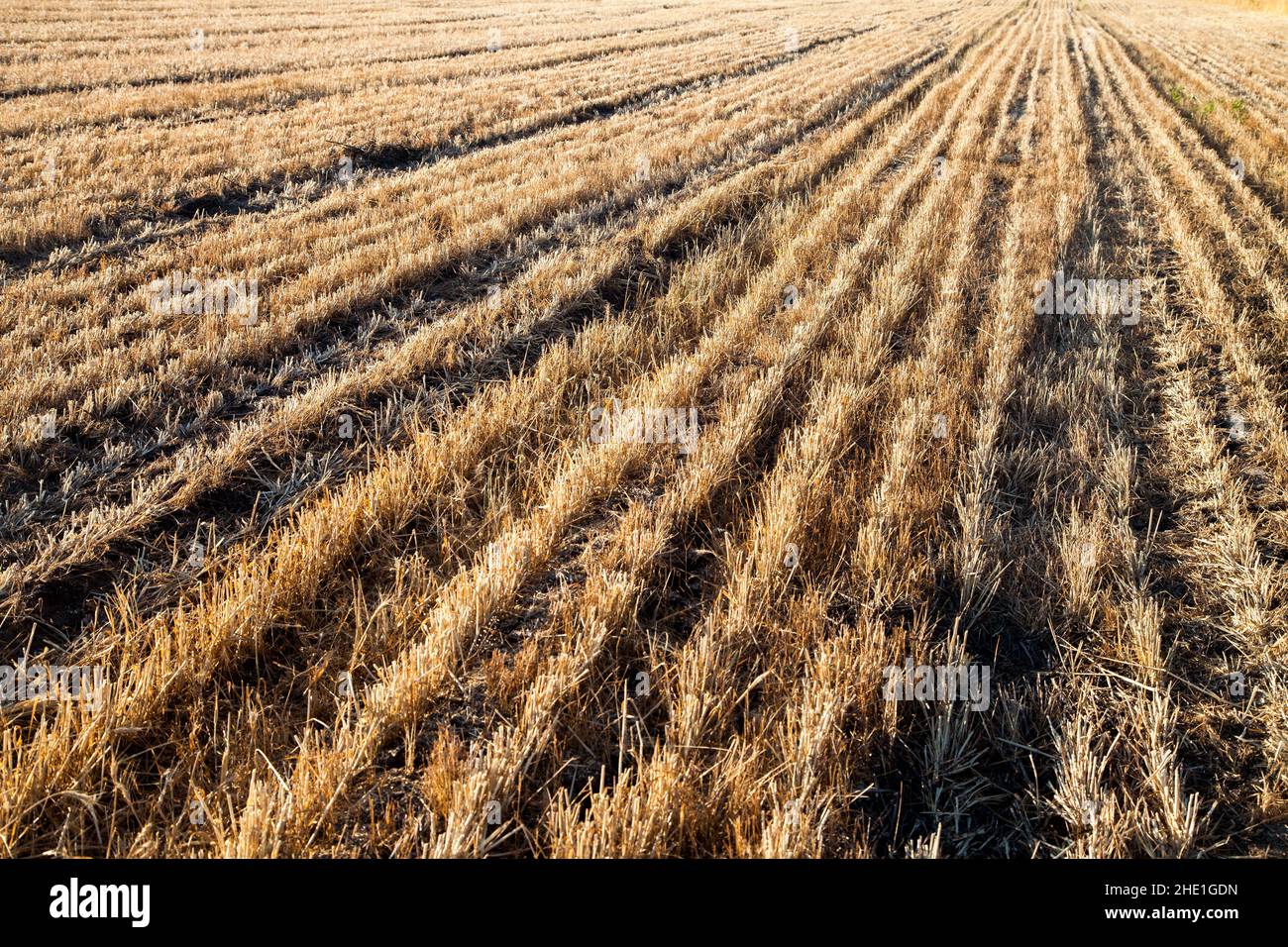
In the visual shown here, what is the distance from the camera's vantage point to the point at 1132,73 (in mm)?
21141

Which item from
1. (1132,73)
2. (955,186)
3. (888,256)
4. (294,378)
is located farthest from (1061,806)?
(1132,73)

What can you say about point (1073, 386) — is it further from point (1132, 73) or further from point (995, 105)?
point (1132, 73)

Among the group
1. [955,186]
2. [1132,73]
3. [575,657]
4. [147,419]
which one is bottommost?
[575,657]

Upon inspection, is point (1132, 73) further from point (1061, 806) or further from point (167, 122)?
point (1061, 806)

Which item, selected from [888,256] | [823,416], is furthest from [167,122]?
[823,416]

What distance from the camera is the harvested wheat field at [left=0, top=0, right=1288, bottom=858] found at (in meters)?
2.38

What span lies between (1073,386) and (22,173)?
11585 millimetres

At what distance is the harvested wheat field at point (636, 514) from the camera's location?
2.38m

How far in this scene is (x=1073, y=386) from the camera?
200 inches

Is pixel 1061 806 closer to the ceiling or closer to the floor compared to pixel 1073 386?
closer to the floor

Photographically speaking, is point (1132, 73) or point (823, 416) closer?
point (823, 416)

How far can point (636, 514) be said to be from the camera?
12.1ft
